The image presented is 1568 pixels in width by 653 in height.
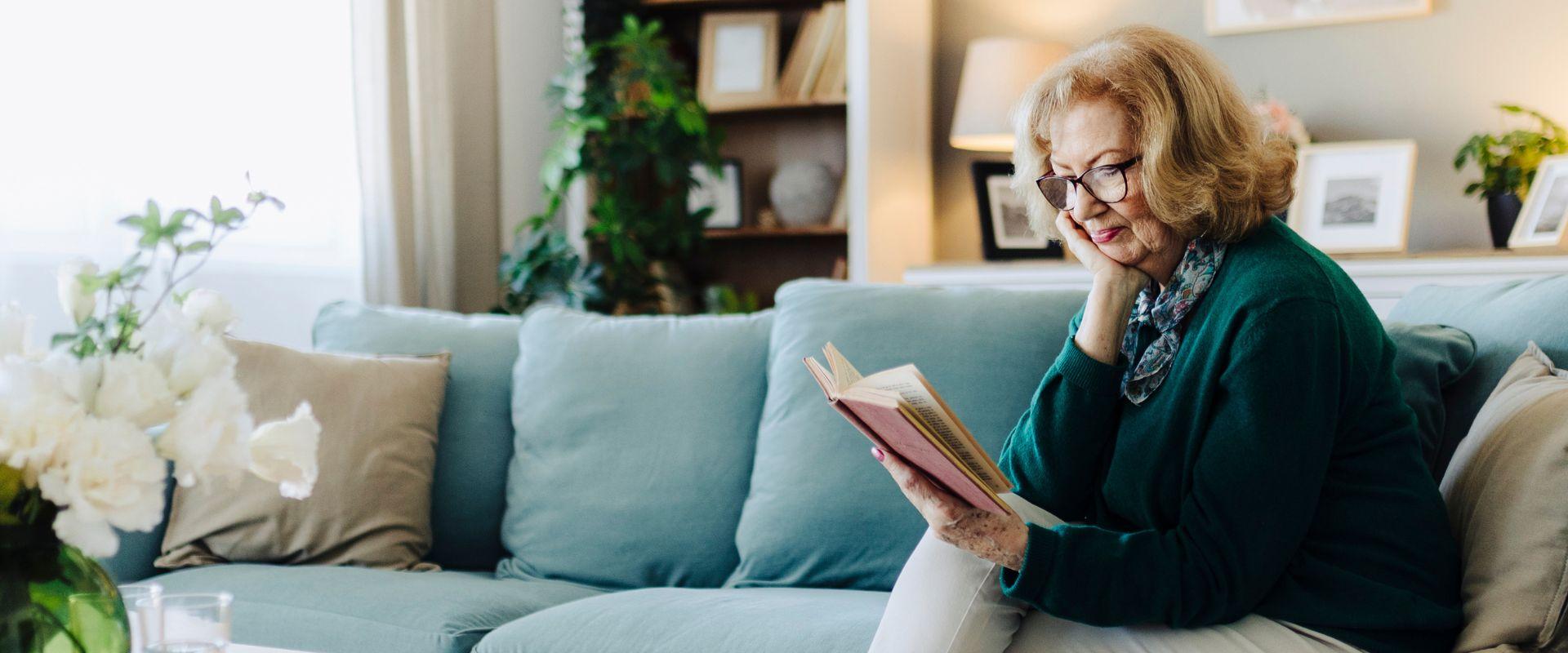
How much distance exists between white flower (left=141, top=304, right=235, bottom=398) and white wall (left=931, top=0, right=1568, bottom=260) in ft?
10.5

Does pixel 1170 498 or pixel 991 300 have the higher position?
pixel 991 300

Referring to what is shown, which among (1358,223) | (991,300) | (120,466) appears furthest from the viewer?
(1358,223)

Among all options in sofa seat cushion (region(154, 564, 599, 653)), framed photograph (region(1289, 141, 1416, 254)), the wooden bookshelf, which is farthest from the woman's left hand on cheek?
the wooden bookshelf

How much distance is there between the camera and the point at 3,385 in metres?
0.83

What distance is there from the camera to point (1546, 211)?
Result: 290 cm

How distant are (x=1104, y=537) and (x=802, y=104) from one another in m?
2.86

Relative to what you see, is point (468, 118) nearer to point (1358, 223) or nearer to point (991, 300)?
point (991, 300)

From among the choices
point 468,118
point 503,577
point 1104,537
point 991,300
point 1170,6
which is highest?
point 1170,6

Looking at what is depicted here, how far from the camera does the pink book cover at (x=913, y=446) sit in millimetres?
1088

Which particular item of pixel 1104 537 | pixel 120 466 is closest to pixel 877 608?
pixel 1104 537

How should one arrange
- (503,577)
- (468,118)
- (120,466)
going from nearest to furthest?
(120,466) → (503,577) → (468,118)

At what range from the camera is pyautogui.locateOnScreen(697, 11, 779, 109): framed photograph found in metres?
3.99

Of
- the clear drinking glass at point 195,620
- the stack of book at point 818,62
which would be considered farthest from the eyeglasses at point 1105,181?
the stack of book at point 818,62

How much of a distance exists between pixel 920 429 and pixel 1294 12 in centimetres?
285
